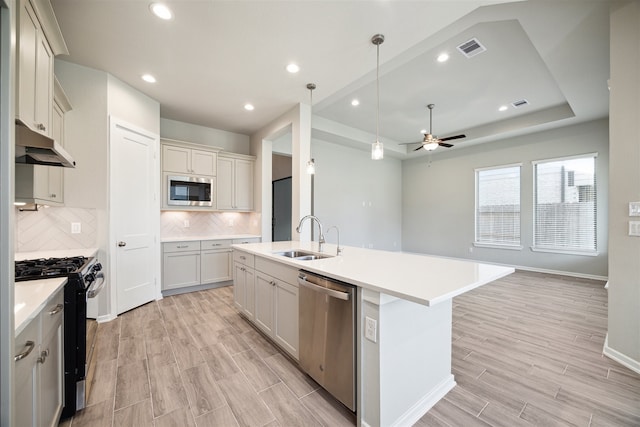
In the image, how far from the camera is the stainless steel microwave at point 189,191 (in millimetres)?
4133

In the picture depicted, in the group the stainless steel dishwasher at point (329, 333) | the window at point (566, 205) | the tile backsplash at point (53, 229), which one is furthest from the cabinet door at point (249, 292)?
the window at point (566, 205)

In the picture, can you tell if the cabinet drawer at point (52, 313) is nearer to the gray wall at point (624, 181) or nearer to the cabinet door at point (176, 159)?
the cabinet door at point (176, 159)

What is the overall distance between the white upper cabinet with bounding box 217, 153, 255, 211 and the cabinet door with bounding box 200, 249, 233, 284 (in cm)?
86

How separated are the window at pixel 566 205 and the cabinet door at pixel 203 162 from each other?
6.83m

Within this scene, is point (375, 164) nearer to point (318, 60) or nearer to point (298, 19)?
point (318, 60)

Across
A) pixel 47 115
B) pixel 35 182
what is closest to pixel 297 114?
pixel 47 115

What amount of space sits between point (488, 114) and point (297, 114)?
13.5ft

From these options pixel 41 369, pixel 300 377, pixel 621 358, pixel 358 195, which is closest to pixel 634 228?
pixel 621 358

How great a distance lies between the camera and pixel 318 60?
2805 mm

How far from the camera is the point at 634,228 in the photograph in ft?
7.08

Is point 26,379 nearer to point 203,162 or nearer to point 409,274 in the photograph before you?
point 409,274

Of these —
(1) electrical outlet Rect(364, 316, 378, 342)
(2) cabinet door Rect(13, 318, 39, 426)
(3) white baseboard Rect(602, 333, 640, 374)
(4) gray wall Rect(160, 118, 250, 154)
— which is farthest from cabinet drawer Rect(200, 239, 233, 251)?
(3) white baseboard Rect(602, 333, 640, 374)

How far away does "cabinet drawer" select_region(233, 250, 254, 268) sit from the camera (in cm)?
283

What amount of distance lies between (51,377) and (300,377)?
1.52 meters
